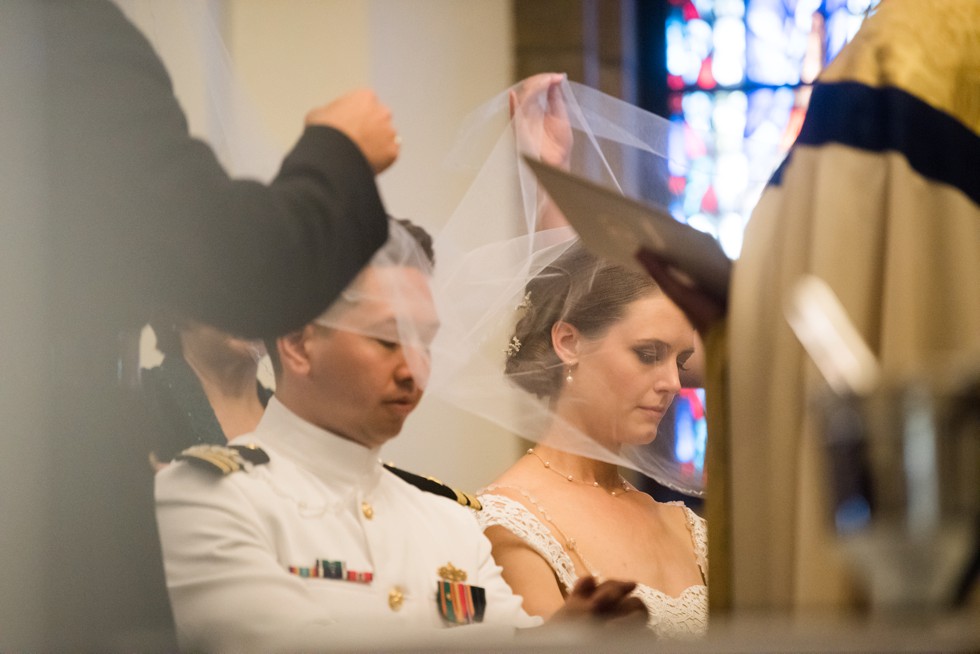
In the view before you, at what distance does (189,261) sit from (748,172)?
913mm

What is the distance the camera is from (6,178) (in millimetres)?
1589

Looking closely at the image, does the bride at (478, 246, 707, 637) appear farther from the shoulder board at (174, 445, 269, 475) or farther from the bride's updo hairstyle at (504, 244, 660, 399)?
the shoulder board at (174, 445, 269, 475)

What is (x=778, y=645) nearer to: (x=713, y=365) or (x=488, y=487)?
(x=713, y=365)

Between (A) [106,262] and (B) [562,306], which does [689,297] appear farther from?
(A) [106,262]

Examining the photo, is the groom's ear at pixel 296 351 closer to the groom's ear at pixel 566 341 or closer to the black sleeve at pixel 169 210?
the black sleeve at pixel 169 210

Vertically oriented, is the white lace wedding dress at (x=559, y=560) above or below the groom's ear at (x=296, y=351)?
below

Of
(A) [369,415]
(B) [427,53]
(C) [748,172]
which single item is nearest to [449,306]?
(A) [369,415]

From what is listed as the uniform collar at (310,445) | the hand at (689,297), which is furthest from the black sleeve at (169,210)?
the hand at (689,297)

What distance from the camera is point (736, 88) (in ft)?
6.98

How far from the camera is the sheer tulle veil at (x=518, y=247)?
1.60 metres

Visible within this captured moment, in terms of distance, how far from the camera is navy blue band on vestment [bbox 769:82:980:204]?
3.72 feet

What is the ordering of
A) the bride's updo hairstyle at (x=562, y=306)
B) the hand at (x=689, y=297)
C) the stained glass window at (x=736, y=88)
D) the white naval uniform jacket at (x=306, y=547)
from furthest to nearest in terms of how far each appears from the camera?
1. the stained glass window at (x=736, y=88)
2. the bride's updo hairstyle at (x=562, y=306)
3. the white naval uniform jacket at (x=306, y=547)
4. the hand at (x=689, y=297)

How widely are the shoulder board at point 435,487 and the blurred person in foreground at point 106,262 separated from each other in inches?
9.7

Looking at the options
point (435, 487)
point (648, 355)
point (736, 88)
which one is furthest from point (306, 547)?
point (736, 88)
